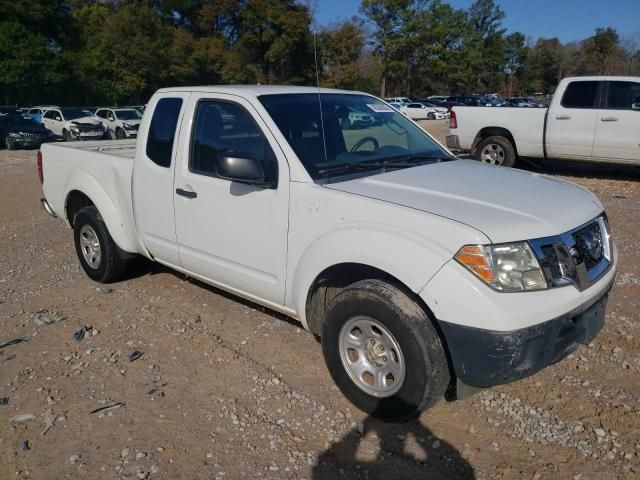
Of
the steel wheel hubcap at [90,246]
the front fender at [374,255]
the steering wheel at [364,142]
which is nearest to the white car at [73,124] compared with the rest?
the steel wheel hubcap at [90,246]

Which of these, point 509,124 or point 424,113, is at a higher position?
point 424,113

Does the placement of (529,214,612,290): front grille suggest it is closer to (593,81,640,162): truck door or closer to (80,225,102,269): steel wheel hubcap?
(80,225,102,269): steel wheel hubcap

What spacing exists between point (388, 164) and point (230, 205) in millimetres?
1098

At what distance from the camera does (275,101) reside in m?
3.82

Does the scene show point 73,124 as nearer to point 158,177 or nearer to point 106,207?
point 106,207

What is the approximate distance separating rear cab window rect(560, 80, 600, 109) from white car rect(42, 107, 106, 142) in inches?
687

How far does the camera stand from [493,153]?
→ 11.3 meters

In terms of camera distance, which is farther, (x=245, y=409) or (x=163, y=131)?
(x=163, y=131)

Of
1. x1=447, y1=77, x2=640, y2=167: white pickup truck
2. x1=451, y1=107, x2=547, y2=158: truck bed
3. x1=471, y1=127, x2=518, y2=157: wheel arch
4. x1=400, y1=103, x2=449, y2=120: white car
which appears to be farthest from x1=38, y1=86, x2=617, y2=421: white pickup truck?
x1=400, y1=103, x2=449, y2=120: white car

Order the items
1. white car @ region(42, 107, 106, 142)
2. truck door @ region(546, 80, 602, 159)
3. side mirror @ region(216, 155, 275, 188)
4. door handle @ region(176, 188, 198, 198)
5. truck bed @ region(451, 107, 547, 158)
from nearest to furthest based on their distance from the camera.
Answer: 1. side mirror @ region(216, 155, 275, 188)
2. door handle @ region(176, 188, 198, 198)
3. truck door @ region(546, 80, 602, 159)
4. truck bed @ region(451, 107, 547, 158)
5. white car @ region(42, 107, 106, 142)

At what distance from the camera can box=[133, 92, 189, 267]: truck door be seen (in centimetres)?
427

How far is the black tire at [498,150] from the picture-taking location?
11.1 metres

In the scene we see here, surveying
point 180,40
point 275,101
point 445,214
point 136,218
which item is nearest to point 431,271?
point 445,214

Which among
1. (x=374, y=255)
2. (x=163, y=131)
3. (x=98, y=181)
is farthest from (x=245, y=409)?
(x=98, y=181)
